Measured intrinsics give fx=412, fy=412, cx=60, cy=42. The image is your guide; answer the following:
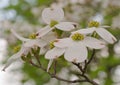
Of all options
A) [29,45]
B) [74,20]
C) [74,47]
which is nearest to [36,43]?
[29,45]

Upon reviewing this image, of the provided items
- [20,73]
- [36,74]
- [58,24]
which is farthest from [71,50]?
[20,73]

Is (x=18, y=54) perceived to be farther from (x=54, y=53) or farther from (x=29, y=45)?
(x=54, y=53)

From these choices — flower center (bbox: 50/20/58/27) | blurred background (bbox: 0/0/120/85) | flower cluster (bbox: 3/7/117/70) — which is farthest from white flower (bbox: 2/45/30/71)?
blurred background (bbox: 0/0/120/85)

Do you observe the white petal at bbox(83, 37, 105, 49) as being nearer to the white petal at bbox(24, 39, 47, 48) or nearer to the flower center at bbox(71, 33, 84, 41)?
the flower center at bbox(71, 33, 84, 41)

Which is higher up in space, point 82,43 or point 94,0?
point 82,43

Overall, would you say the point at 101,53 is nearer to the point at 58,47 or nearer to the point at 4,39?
the point at 4,39

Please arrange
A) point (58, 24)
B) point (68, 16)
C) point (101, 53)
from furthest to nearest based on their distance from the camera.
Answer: point (68, 16), point (101, 53), point (58, 24)
